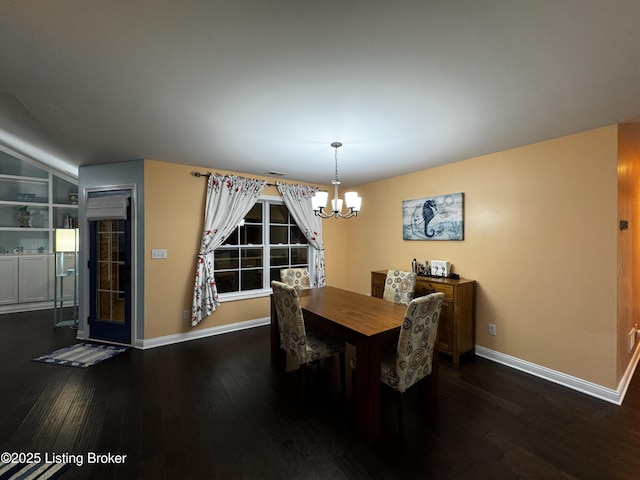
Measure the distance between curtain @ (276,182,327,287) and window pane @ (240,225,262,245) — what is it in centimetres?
65

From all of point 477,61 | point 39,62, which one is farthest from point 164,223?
point 477,61

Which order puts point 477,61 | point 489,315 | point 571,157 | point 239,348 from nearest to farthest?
point 477,61, point 571,157, point 489,315, point 239,348

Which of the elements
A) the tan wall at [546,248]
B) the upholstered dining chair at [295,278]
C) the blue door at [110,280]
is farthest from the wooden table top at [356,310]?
the blue door at [110,280]

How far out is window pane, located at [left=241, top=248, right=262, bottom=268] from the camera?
4.33 metres

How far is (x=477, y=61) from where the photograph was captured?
151 cm

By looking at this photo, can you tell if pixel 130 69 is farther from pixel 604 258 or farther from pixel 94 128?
pixel 604 258

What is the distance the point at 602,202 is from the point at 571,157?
0.50 metres

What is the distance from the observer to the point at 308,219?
4.73 metres

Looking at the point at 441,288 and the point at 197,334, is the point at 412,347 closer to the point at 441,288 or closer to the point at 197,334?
the point at 441,288

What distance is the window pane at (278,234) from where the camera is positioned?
15.0 ft

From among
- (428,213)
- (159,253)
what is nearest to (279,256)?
(159,253)

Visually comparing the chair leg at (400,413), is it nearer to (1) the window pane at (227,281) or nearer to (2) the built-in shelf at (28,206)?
(1) the window pane at (227,281)

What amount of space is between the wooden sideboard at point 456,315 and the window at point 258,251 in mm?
2461

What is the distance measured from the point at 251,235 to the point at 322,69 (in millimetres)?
3187
